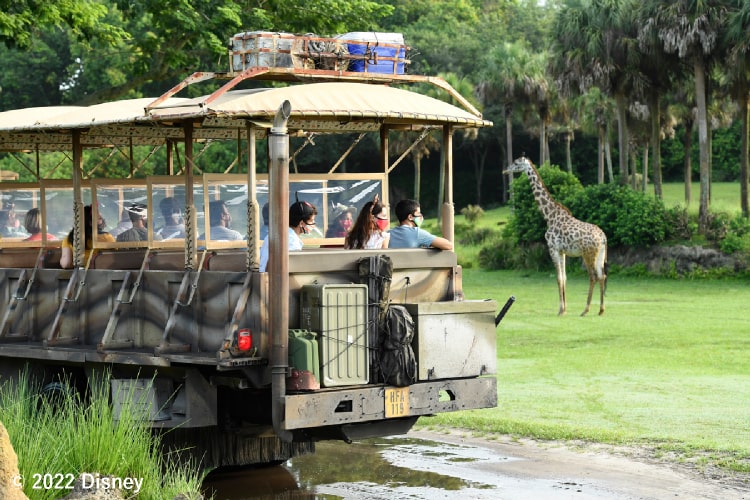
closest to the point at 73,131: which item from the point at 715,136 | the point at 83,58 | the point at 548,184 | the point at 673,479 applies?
the point at 673,479

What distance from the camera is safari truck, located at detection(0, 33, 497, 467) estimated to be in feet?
30.2

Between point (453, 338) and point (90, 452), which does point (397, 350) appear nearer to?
point (453, 338)

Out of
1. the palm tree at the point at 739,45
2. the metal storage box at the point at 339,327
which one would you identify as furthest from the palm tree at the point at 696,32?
the metal storage box at the point at 339,327

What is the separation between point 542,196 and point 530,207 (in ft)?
41.6

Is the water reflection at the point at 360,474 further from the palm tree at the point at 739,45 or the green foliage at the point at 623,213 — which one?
the palm tree at the point at 739,45

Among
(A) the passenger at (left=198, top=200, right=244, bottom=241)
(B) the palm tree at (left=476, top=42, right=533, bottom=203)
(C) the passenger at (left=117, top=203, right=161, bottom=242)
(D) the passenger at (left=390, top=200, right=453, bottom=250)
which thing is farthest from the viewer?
(B) the palm tree at (left=476, top=42, right=533, bottom=203)

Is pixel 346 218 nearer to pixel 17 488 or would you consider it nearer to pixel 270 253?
pixel 270 253

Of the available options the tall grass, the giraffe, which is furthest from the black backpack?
the giraffe

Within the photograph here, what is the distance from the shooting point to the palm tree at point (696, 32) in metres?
37.6

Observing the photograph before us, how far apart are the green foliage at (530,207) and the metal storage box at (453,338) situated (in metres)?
29.2

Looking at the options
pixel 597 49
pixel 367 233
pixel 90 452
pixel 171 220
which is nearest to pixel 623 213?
pixel 597 49

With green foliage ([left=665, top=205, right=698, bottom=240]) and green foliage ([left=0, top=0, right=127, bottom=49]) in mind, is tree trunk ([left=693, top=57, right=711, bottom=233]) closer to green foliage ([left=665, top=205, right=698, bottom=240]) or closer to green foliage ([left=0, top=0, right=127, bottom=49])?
green foliage ([left=665, top=205, right=698, bottom=240])

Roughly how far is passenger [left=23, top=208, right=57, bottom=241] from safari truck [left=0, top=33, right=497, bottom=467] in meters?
1.43

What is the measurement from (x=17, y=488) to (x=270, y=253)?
8.34 ft
